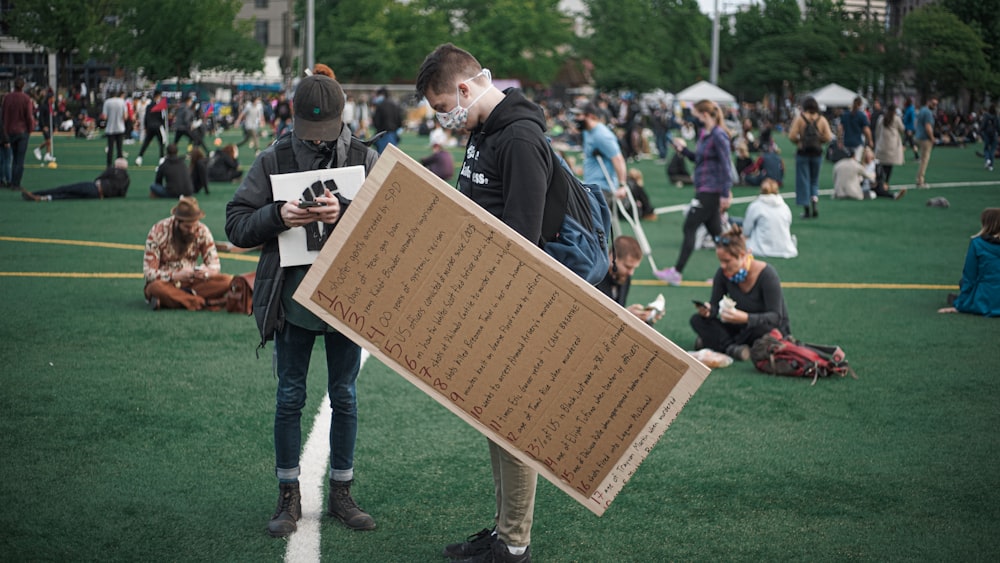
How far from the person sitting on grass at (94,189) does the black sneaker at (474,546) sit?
54.0ft

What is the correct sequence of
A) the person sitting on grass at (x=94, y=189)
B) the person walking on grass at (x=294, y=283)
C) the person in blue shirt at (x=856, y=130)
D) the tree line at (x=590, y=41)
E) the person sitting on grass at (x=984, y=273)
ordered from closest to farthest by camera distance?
the person walking on grass at (x=294, y=283) < the person sitting on grass at (x=984, y=273) < the person sitting on grass at (x=94, y=189) < the person in blue shirt at (x=856, y=130) < the tree line at (x=590, y=41)

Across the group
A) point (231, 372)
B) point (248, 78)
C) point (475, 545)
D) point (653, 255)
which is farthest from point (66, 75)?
point (475, 545)

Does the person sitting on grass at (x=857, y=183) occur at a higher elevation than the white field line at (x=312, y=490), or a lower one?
lower

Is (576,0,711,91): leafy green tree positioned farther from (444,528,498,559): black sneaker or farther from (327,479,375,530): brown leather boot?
(444,528,498,559): black sneaker

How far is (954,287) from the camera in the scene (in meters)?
12.6

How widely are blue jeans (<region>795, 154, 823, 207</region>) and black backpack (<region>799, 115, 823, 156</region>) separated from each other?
0.14 metres

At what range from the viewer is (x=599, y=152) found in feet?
41.0

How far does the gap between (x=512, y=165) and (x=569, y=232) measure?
0.37m

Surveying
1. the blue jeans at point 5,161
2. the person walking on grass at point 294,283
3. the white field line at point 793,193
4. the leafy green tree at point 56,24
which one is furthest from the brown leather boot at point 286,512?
the leafy green tree at point 56,24

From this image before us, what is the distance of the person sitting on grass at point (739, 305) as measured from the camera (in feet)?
28.7

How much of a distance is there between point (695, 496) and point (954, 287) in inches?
322

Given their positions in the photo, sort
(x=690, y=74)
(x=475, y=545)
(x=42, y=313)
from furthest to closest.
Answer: (x=690, y=74)
(x=42, y=313)
(x=475, y=545)

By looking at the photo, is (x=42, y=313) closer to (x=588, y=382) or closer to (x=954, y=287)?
(x=588, y=382)

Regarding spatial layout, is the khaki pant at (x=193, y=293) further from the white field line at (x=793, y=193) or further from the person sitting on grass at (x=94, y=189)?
the white field line at (x=793, y=193)
